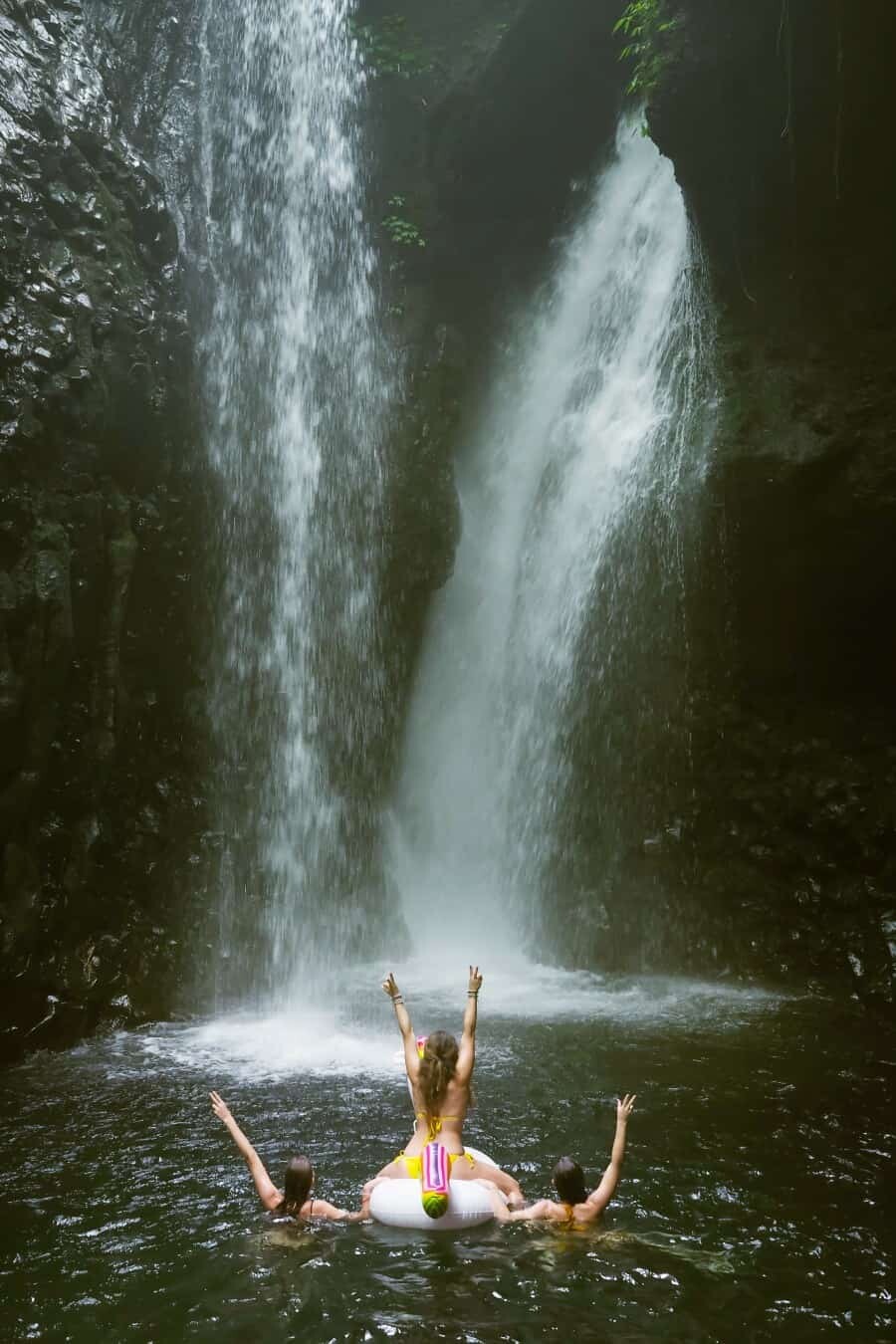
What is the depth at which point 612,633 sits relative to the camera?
46.0 ft

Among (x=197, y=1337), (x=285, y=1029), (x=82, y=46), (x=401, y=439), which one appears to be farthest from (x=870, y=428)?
(x=197, y=1337)

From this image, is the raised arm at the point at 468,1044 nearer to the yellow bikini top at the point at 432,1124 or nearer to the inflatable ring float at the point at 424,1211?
the yellow bikini top at the point at 432,1124

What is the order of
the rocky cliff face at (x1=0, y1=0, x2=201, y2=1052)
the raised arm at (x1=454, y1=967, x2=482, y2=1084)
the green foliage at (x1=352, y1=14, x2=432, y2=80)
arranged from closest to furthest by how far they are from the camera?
the raised arm at (x1=454, y1=967, x2=482, y2=1084), the rocky cliff face at (x1=0, y1=0, x2=201, y2=1052), the green foliage at (x1=352, y1=14, x2=432, y2=80)

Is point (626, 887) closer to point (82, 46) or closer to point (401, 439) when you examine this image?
point (401, 439)

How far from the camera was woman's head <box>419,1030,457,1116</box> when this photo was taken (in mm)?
5137

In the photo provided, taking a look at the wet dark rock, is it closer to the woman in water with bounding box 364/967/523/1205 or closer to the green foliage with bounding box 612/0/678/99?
the green foliage with bounding box 612/0/678/99

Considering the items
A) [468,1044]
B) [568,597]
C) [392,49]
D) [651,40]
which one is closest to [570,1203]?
[468,1044]

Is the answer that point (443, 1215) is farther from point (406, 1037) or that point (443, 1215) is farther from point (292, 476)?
point (292, 476)

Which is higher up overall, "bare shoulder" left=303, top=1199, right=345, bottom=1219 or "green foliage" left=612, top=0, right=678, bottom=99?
"green foliage" left=612, top=0, right=678, bottom=99

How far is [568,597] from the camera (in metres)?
14.6

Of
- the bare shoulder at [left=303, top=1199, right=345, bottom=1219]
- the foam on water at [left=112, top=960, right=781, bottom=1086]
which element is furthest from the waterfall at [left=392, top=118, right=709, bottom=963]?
the bare shoulder at [left=303, top=1199, right=345, bottom=1219]

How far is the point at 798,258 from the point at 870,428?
2529 millimetres

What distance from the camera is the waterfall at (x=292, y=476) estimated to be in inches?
515

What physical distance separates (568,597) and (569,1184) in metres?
10.3
